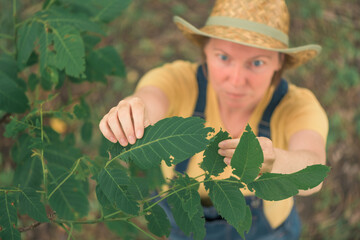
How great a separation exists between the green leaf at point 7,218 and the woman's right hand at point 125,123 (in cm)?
20

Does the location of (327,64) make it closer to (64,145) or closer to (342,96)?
(342,96)

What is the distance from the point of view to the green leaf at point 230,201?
1.74 feet

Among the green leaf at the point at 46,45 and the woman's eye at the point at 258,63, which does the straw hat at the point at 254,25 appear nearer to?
the woman's eye at the point at 258,63

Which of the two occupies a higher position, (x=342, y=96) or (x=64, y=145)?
(x=64, y=145)

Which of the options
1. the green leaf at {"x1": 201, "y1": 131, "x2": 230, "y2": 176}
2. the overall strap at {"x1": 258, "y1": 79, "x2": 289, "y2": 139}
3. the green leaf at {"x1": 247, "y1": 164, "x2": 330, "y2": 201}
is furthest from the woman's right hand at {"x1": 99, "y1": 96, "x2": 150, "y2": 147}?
the overall strap at {"x1": 258, "y1": 79, "x2": 289, "y2": 139}

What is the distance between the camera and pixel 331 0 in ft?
10.9

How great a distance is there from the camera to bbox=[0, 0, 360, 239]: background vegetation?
2582 millimetres

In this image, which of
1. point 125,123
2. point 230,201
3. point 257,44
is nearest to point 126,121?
point 125,123

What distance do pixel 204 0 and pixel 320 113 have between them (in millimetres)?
2381

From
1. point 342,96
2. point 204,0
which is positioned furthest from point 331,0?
point 204,0

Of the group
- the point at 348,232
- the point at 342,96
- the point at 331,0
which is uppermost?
the point at 331,0

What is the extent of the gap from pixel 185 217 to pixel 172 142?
0.17 m

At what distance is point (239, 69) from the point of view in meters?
1.17

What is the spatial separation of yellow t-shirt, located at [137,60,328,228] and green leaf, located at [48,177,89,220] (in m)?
0.57
